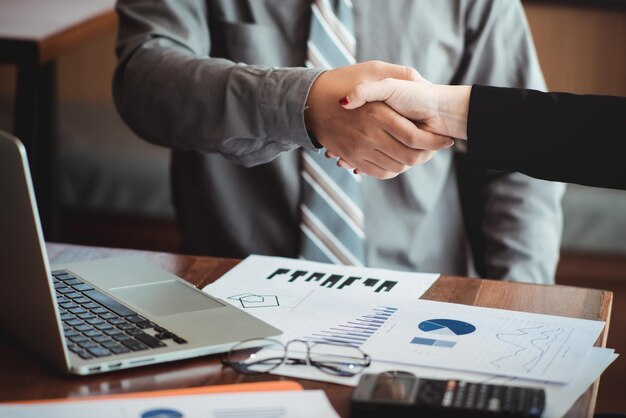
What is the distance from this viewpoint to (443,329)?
2.92ft

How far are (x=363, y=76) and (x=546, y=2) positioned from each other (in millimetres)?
1781

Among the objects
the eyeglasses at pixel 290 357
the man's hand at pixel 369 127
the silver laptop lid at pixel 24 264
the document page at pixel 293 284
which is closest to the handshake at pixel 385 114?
the man's hand at pixel 369 127

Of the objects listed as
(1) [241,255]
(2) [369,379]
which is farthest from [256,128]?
(2) [369,379]

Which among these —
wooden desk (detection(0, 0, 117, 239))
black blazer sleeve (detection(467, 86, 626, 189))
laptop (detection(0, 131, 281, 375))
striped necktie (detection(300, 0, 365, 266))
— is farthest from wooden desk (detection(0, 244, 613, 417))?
wooden desk (detection(0, 0, 117, 239))

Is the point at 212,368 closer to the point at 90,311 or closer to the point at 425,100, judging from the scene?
the point at 90,311

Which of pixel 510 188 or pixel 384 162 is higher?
pixel 384 162

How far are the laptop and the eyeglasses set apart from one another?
1cm

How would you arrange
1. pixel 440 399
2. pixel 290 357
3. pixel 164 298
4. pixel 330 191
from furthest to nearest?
pixel 330 191 < pixel 164 298 < pixel 290 357 < pixel 440 399

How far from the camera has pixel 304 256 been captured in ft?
4.65

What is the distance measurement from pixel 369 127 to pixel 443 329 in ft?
1.10

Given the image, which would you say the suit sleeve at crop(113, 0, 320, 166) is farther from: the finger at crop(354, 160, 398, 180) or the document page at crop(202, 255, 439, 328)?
the document page at crop(202, 255, 439, 328)

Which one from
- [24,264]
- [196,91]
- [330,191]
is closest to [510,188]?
[330,191]

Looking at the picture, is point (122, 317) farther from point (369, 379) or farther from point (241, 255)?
point (241, 255)

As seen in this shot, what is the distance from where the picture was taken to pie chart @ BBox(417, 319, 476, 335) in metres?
0.88
